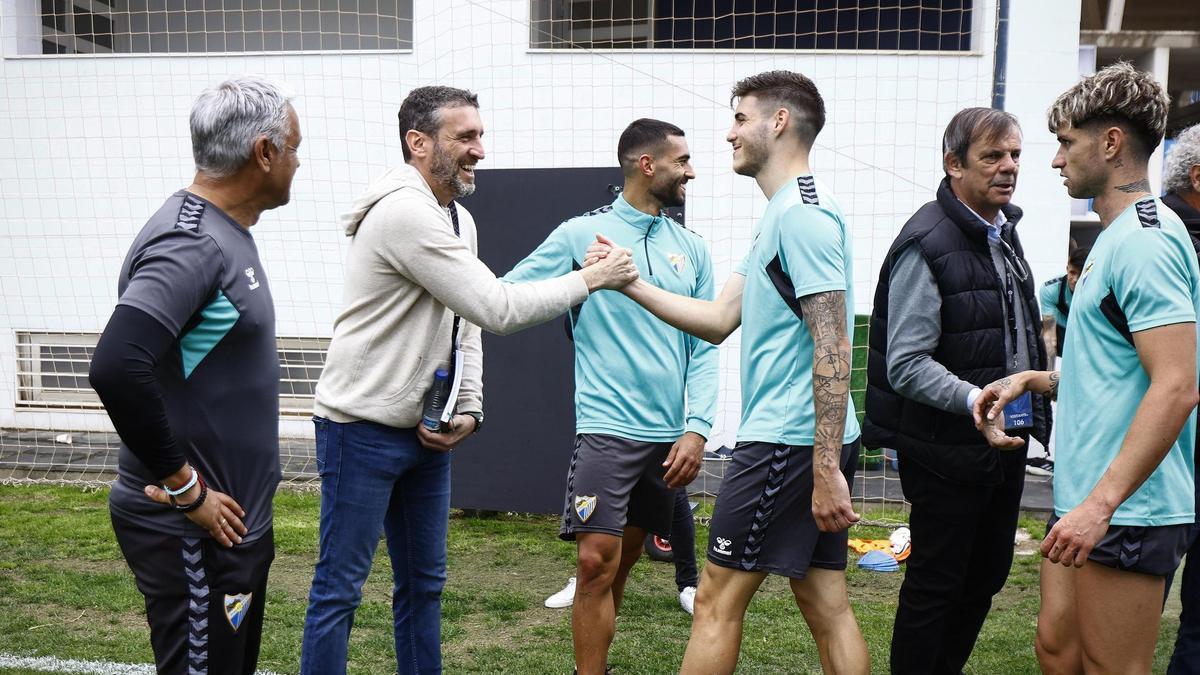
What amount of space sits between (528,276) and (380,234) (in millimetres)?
1176

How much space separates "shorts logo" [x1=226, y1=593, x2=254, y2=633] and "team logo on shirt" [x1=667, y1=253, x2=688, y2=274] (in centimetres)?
227

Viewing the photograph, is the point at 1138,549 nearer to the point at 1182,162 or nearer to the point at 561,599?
the point at 1182,162

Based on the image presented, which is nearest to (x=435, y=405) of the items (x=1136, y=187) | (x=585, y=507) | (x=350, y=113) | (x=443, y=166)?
(x=443, y=166)

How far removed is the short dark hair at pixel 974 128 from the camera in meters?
3.44

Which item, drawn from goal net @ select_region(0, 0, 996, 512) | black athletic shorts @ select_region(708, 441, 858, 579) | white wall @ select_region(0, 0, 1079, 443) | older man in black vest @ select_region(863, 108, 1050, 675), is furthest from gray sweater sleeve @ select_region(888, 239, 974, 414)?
white wall @ select_region(0, 0, 1079, 443)

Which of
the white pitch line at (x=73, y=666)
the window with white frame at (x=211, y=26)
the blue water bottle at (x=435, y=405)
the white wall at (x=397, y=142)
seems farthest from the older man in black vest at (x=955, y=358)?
the window with white frame at (x=211, y=26)

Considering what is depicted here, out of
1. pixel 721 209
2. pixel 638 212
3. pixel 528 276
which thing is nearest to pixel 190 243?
pixel 528 276

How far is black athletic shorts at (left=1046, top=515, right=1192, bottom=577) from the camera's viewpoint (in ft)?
8.04

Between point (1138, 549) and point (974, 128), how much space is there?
5.18 ft

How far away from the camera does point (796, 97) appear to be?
122 inches

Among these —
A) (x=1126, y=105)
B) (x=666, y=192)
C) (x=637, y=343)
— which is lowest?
(x=637, y=343)

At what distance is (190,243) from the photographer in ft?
7.55

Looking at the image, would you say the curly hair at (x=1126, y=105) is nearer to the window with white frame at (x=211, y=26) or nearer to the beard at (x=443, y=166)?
the beard at (x=443, y=166)

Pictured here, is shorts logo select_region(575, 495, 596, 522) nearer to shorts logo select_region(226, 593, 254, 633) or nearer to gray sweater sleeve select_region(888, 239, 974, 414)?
gray sweater sleeve select_region(888, 239, 974, 414)
